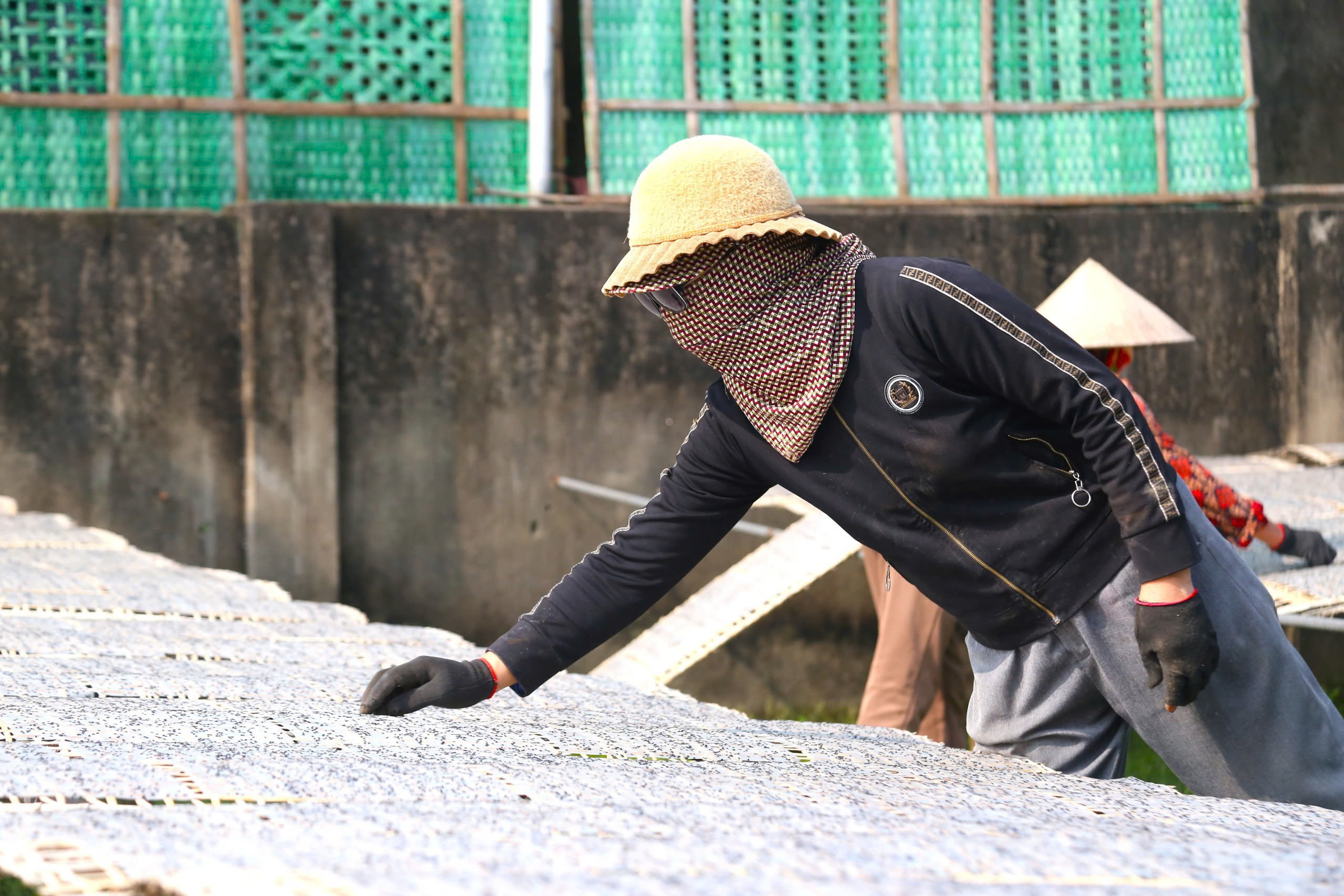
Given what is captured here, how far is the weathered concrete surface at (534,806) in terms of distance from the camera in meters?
1.18

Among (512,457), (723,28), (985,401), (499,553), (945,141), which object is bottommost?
(499,553)

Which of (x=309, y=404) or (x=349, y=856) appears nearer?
(x=349, y=856)

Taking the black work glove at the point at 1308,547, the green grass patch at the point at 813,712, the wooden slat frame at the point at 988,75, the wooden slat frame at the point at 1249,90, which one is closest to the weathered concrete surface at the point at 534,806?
the black work glove at the point at 1308,547

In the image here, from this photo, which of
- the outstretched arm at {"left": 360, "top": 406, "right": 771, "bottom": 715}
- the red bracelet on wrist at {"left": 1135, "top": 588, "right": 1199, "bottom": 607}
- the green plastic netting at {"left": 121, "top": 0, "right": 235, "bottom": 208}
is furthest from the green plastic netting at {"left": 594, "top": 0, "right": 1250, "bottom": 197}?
the red bracelet on wrist at {"left": 1135, "top": 588, "right": 1199, "bottom": 607}

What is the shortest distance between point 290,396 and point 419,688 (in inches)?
136

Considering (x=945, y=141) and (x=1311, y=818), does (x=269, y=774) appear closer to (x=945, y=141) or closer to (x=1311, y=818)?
(x=1311, y=818)

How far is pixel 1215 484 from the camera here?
141 inches

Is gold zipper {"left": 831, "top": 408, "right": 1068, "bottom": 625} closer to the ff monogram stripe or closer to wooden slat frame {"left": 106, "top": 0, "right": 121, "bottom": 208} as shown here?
the ff monogram stripe

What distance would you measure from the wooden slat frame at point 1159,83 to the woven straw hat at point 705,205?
4390mm

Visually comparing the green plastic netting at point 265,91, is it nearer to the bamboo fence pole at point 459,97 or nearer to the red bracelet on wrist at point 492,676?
the bamboo fence pole at point 459,97

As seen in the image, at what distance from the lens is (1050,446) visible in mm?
2131

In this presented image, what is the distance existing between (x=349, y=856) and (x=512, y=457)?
180 inches

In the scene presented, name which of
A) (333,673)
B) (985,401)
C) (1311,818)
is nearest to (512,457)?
(333,673)

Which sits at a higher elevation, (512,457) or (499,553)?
(512,457)
